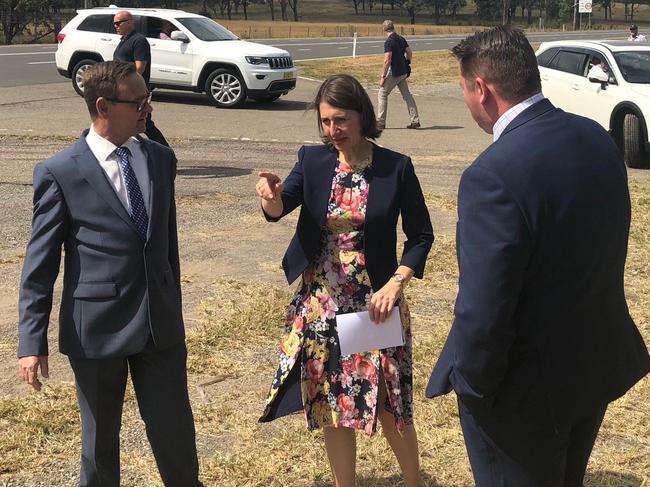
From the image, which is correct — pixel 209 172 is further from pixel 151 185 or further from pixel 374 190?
pixel 151 185

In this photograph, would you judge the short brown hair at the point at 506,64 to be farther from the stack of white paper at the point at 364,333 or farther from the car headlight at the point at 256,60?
the car headlight at the point at 256,60

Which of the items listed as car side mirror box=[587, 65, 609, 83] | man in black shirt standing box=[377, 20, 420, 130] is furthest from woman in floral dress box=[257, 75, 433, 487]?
man in black shirt standing box=[377, 20, 420, 130]

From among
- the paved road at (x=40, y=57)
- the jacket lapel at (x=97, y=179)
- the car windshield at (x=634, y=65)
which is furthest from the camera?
the paved road at (x=40, y=57)

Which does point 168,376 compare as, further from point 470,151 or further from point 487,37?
point 470,151

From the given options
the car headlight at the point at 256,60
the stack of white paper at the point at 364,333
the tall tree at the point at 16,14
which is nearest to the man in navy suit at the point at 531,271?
the stack of white paper at the point at 364,333

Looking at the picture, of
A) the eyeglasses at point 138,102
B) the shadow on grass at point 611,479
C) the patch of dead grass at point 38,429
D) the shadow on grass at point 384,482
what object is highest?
the eyeglasses at point 138,102

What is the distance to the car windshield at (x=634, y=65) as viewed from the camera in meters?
12.7

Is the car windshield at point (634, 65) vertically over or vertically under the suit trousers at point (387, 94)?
over

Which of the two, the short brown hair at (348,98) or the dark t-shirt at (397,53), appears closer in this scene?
the short brown hair at (348,98)

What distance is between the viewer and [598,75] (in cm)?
1284

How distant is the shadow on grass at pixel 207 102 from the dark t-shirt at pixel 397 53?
9.59 feet

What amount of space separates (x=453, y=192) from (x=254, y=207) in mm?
2482

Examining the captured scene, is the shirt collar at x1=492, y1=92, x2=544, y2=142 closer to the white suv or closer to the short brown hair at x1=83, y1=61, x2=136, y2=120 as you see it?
the short brown hair at x1=83, y1=61, x2=136, y2=120

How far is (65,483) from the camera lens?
385cm
